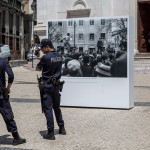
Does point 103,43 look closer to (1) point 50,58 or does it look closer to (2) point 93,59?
(2) point 93,59

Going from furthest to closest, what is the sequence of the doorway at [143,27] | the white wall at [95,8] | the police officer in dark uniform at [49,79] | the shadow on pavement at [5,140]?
the doorway at [143,27] → the white wall at [95,8] → the police officer in dark uniform at [49,79] → the shadow on pavement at [5,140]

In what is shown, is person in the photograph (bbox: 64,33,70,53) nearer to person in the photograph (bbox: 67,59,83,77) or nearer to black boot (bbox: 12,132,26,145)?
person in the photograph (bbox: 67,59,83,77)

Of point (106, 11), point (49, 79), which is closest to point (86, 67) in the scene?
point (49, 79)

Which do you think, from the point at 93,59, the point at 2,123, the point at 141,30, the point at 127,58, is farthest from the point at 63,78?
the point at 141,30

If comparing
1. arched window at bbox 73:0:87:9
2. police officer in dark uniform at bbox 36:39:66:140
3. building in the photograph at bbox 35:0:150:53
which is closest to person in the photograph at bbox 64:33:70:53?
police officer in dark uniform at bbox 36:39:66:140

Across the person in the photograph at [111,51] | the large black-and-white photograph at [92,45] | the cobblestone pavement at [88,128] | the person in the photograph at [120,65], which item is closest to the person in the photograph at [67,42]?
the large black-and-white photograph at [92,45]

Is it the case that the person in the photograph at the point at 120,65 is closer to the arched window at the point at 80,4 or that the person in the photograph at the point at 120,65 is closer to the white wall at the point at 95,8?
the white wall at the point at 95,8

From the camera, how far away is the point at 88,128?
6742 millimetres

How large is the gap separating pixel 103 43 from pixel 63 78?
4.59 feet

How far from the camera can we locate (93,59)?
8977 mm

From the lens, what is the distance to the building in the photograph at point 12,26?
47.3 m

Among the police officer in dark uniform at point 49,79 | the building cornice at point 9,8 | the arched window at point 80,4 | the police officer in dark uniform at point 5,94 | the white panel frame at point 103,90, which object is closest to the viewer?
the police officer in dark uniform at point 5,94

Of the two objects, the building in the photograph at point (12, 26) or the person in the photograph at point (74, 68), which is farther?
the building in the photograph at point (12, 26)

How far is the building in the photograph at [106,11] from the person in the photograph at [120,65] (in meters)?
12.8
